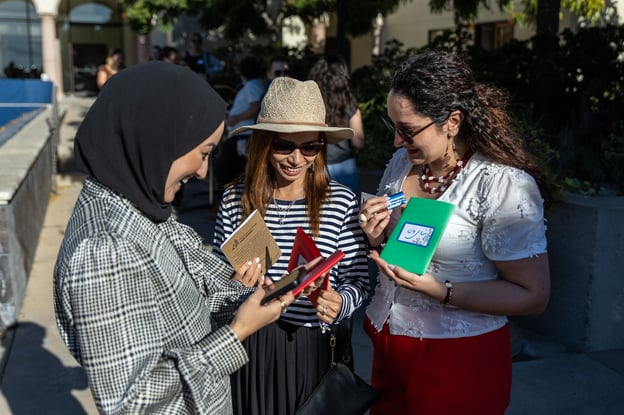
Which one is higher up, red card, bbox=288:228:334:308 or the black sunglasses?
the black sunglasses

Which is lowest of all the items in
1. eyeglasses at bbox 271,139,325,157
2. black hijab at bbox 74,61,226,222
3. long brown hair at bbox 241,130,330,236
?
long brown hair at bbox 241,130,330,236

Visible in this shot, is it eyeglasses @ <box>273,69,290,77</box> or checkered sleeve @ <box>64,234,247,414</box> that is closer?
checkered sleeve @ <box>64,234,247,414</box>

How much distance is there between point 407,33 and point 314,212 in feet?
60.8

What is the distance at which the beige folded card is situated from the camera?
2154mm

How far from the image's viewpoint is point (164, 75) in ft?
5.20

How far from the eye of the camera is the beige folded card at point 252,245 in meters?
2.15

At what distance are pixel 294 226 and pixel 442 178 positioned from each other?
0.59 meters

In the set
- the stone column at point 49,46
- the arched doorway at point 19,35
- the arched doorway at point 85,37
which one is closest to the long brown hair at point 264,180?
the stone column at point 49,46

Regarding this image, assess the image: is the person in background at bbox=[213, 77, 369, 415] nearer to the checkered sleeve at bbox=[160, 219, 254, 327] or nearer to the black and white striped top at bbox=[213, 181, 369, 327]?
the black and white striped top at bbox=[213, 181, 369, 327]

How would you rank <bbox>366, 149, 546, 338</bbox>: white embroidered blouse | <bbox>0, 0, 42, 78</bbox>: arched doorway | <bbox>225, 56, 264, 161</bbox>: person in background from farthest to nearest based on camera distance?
<bbox>0, 0, 42, 78</bbox>: arched doorway
<bbox>225, 56, 264, 161</bbox>: person in background
<bbox>366, 149, 546, 338</bbox>: white embroidered blouse

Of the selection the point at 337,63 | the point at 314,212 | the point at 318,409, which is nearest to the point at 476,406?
the point at 318,409

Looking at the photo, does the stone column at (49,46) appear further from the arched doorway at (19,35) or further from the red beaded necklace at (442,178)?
the red beaded necklace at (442,178)

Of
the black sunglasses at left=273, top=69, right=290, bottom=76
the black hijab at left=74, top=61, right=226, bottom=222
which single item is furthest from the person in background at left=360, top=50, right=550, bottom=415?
the black sunglasses at left=273, top=69, right=290, bottom=76

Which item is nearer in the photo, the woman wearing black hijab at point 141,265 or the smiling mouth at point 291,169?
the woman wearing black hijab at point 141,265
